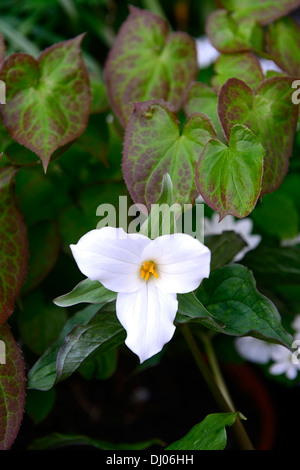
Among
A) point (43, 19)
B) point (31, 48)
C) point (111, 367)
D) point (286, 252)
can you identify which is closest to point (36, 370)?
point (111, 367)

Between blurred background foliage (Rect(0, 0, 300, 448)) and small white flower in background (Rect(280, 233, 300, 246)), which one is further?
small white flower in background (Rect(280, 233, 300, 246))

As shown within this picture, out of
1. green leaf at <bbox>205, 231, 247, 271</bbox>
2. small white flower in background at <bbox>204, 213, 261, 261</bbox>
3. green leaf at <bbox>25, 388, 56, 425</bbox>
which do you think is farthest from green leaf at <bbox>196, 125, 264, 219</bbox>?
green leaf at <bbox>25, 388, 56, 425</bbox>

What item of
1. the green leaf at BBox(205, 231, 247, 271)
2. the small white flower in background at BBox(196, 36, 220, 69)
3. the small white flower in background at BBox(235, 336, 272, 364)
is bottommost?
the small white flower in background at BBox(235, 336, 272, 364)

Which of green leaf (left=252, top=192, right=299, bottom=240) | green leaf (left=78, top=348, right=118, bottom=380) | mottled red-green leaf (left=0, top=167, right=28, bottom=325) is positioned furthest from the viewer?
green leaf (left=252, top=192, right=299, bottom=240)

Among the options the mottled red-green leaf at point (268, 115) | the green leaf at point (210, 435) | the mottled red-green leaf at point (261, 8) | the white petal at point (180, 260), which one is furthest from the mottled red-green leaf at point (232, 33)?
the green leaf at point (210, 435)

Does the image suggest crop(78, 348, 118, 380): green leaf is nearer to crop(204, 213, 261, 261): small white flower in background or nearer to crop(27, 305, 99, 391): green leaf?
crop(27, 305, 99, 391): green leaf

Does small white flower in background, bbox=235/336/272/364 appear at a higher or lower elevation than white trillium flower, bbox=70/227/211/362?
lower

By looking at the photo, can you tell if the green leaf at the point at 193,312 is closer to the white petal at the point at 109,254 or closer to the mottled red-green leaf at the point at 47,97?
the white petal at the point at 109,254
